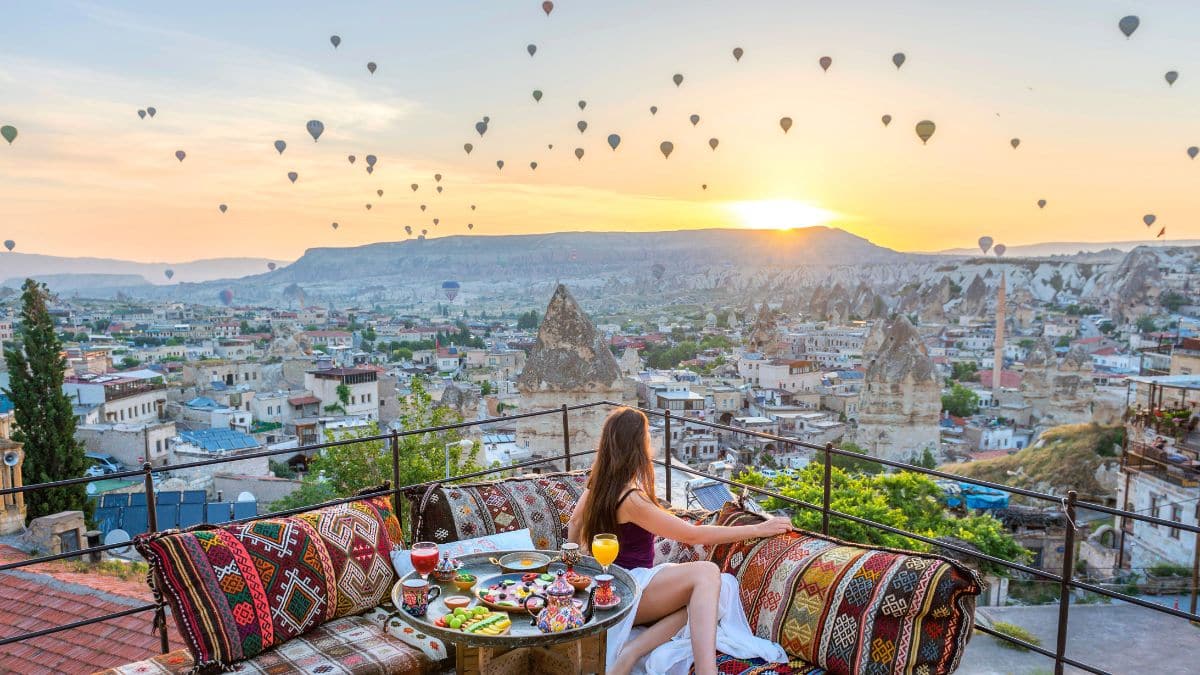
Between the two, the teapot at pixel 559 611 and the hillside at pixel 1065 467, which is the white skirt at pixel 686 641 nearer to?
the teapot at pixel 559 611

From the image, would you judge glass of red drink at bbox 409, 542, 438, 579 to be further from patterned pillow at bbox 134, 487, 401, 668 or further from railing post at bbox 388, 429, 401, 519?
railing post at bbox 388, 429, 401, 519

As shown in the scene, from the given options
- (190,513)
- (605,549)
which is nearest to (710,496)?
(605,549)

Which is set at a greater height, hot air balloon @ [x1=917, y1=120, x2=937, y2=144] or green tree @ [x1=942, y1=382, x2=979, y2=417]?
hot air balloon @ [x1=917, y1=120, x2=937, y2=144]

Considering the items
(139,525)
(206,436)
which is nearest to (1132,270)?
(206,436)

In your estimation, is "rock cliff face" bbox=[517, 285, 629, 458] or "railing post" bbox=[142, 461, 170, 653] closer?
"railing post" bbox=[142, 461, 170, 653]

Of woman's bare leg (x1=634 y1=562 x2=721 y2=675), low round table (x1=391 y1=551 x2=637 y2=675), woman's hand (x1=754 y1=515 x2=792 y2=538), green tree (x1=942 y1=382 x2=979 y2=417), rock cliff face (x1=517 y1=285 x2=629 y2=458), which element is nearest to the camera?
low round table (x1=391 y1=551 x2=637 y2=675)

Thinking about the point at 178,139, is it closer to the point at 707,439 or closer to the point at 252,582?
the point at 707,439

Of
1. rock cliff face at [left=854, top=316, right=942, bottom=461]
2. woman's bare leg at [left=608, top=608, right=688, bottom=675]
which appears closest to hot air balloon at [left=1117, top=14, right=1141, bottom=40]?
rock cliff face at [left=854, top=316, right=942, bottom=461]

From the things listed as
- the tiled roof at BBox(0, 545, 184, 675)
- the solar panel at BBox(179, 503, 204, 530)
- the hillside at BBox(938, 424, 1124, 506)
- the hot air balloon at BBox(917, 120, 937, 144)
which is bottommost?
the hillside at BBox(938, 424, 1124, 506)
